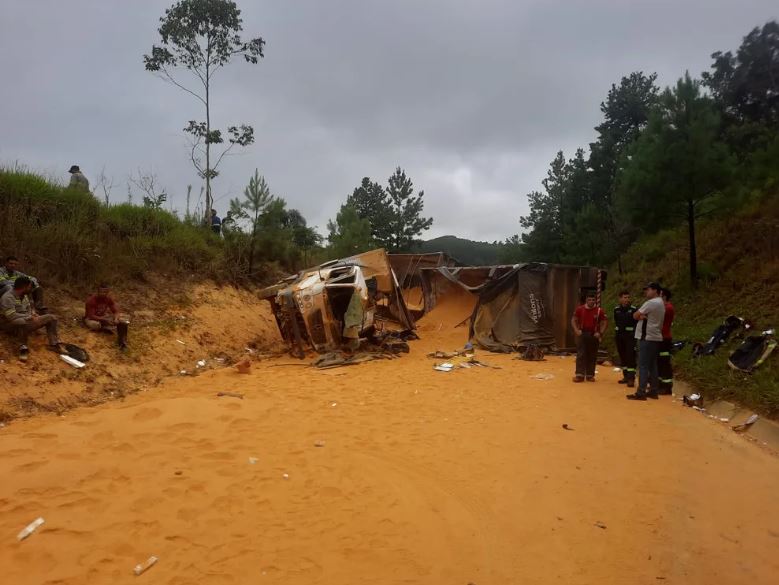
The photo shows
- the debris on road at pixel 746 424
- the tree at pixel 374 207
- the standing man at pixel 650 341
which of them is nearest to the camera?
the debris on road at pixel 746 424

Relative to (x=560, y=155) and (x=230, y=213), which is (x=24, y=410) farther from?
(x=560, y=155)

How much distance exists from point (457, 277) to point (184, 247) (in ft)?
27.6

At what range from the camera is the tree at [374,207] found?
120 feet

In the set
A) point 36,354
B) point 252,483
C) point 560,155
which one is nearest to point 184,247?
point 36,354

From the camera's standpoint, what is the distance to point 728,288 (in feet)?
37.1

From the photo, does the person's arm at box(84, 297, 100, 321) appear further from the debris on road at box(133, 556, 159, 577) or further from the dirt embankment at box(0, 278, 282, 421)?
the debris on road at box(133, 556, 159, 577)

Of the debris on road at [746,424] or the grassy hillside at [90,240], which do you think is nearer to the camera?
the debris on road at [746,424]

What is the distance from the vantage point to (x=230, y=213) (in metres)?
15.3

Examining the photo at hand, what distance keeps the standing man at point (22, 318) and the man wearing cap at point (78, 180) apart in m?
5.32

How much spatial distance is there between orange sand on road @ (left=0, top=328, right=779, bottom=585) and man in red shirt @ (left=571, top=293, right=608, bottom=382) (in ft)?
6.87

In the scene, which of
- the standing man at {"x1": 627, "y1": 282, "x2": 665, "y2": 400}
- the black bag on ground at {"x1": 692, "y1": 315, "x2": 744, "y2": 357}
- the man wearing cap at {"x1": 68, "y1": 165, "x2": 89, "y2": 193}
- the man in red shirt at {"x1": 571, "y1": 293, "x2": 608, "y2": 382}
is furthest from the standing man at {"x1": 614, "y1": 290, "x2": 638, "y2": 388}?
the man wearing cap at {"x1": 68, "y1": 165, "x2": 89, "y2": 193}

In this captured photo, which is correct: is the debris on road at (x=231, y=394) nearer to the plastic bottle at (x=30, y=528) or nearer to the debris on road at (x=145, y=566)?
the plastic bottle at (x=30, y=528)

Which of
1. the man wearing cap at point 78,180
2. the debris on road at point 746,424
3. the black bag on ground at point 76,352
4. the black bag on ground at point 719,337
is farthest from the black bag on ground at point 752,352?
the man wearing cap at point 78,180

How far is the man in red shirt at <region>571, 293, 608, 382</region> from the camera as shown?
873 cm
